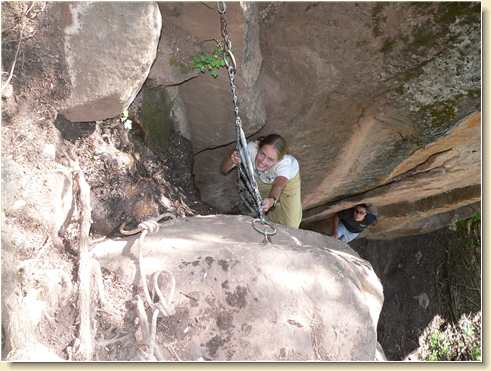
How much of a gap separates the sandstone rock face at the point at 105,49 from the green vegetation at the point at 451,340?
6.99m

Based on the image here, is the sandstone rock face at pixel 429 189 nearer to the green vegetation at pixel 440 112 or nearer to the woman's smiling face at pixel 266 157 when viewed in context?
the green vegetation at pixel 440 112

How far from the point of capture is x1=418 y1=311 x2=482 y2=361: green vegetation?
295 inches

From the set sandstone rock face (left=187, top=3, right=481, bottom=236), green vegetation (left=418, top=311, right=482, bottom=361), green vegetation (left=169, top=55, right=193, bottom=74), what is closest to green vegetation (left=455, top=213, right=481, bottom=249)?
green vegetation (left=418, top=311, right=482, bottom=361)

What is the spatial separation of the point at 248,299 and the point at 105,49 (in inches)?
55.4

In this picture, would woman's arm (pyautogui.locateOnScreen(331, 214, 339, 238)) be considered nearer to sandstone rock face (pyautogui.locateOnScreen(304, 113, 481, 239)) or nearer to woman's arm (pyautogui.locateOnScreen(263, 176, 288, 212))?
sandstone rock face (pyautogui.locateOnScreen(304, 113, 481, 239))

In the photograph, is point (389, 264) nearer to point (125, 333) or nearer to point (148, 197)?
point (148, 197)

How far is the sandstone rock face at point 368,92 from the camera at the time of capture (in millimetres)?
3334

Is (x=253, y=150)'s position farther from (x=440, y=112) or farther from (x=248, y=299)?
(x=248, y=299)

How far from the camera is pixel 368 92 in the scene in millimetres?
3783

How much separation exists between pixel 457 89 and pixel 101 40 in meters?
2.59

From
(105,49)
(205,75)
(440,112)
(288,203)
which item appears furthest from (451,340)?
(105,49)

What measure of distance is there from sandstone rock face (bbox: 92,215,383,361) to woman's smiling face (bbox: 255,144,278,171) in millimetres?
1248

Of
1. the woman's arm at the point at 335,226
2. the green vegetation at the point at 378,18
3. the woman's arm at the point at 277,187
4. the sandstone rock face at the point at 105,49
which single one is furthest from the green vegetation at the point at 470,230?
the sandstone rock face at the point at 105,49

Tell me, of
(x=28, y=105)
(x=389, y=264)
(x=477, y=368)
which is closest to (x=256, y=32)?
(x=28, y=105)
